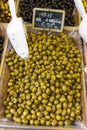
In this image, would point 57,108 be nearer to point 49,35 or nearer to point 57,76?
point 57,76

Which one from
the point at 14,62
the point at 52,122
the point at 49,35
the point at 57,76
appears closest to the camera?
the point at 52,122

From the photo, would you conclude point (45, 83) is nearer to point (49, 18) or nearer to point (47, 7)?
point (49, 18)

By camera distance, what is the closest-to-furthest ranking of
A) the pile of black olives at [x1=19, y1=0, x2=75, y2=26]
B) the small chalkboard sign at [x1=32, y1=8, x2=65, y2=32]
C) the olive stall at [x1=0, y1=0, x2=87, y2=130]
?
the olive stall at [x1=0, y1=0, x2=87, y2=130]
the small chalkboard sign at [x1=32, y1=8, x2=65, y2=32]
the pile of black olives at [x1=19, y1=0, x2=75, y2=26]

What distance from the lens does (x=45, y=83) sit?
1726 millimetres

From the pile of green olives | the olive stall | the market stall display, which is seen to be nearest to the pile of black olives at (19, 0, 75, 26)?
the market stall display

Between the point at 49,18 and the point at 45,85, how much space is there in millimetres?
541

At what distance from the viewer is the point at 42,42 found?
78.2 inches

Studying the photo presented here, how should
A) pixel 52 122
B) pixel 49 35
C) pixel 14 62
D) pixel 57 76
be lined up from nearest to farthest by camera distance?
pixel 52 122
pixel 57 76
pixel 14 62
pixel 49 35

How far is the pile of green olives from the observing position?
5.41 ft

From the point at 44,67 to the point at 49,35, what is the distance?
1.13ft

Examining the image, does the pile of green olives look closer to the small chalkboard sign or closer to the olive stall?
the olive stall

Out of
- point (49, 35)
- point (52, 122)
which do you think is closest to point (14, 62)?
point (49, 35)

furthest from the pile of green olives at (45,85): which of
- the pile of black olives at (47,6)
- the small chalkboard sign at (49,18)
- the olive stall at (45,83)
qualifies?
the pile of black olives at (47,6)

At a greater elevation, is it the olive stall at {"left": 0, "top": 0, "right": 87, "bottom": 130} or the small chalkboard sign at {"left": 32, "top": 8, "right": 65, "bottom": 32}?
the small chalkboard sign at {"left": 32, "top": 8, "right": 65, "bottom": 32}
